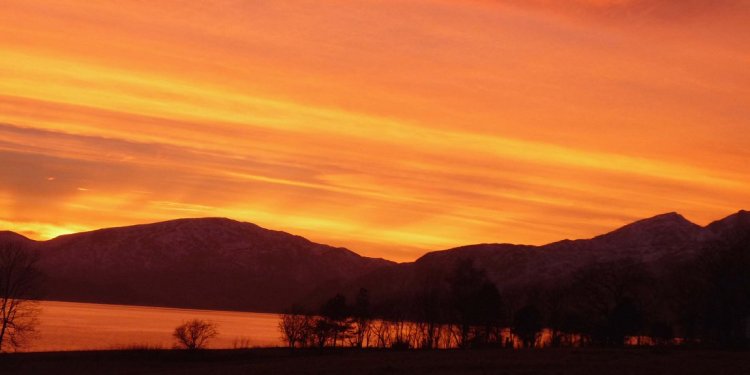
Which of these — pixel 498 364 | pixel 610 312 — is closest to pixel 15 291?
pixel 498 364

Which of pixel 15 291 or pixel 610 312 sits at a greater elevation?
pixel 610 312

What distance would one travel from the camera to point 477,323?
152750 mm

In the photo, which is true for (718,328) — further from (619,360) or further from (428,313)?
(428,313)

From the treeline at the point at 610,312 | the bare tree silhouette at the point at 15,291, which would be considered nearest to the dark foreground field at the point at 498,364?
the bare tree silhouette at the point at 15,291

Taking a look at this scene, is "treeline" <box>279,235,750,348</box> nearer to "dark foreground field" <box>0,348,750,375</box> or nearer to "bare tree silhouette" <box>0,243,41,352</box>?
"dark foreground field" <box>0,348,750,375</box>

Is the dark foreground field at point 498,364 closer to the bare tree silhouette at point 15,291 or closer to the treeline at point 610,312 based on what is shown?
the bare tree silhouette at point 15,291

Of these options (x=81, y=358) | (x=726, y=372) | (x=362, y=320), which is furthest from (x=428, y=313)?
(x=726, y=372)

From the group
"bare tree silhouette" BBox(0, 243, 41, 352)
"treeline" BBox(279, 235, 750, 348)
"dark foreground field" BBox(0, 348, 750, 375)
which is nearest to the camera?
"dark foreground field" BBox(0, 348, 750, 375)

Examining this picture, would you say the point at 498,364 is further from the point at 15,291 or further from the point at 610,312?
the point at 15,291

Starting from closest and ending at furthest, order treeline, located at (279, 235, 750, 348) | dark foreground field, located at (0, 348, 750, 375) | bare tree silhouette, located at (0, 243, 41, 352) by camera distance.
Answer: dark foreground field, located at (0, 348, 750, 375), bare tree silhouette, located at (0, 243, 41, 352), treeline, located at (279, 235, 750, 348)

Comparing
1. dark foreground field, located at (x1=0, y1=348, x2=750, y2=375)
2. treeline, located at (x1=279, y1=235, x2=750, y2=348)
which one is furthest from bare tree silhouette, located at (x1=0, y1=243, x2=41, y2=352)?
treeline, located at (x1=279, y1=235, x2=750, y2=348)

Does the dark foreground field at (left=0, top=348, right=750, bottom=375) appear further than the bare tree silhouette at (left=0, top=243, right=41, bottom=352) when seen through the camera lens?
No

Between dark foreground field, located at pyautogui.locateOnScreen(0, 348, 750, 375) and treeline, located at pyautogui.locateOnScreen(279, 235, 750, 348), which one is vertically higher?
treeline, located at pyautogui.locateOnScreen(279, 235, 750, 348)

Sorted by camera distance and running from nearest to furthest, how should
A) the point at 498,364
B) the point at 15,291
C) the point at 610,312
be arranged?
the point at 498,364
the point at 15,291
the point at 610,312
